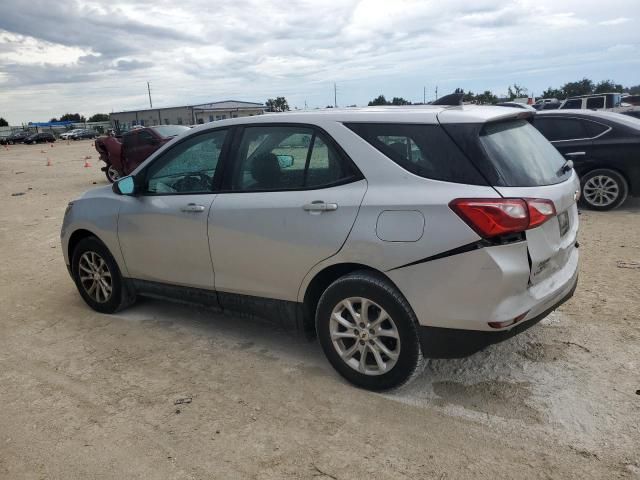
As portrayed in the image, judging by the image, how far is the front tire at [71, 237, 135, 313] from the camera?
4727mm

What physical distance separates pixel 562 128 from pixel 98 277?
287 inches

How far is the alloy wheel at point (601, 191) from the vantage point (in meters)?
8.13

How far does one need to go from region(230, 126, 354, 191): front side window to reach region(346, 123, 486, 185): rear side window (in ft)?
0.86

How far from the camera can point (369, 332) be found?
10.5ft

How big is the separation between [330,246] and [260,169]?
0.89 metres

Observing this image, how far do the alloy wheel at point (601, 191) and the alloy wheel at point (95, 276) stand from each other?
714 cm

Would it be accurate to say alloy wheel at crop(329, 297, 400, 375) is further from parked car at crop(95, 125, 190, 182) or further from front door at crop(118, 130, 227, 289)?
parked car at crop(95, 125, 190, 182)

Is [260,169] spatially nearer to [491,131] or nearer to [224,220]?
[224,220]

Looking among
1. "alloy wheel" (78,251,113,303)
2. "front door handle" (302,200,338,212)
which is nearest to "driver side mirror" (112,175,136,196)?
"alloy wheel" (78,251,113,303)

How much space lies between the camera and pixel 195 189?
407 cm

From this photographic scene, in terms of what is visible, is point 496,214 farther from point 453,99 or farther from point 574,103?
point 574,103

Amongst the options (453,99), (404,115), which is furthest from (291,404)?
(453,99)

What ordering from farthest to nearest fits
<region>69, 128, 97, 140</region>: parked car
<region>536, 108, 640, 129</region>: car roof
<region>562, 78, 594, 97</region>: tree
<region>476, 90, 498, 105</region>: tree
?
<region>69, 128, 97, 140</region>: parked car < <region>562, 78, 594, 97</region>: tree < <region>476, 90, 498, 105</region>: tree < <region>536, 108, 640, 129</region>: car roof

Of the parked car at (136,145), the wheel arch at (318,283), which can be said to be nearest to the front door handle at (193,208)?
the wheel arch at (318,283)
